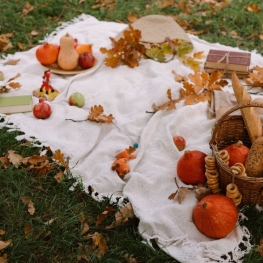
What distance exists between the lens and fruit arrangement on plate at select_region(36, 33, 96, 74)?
159 inches

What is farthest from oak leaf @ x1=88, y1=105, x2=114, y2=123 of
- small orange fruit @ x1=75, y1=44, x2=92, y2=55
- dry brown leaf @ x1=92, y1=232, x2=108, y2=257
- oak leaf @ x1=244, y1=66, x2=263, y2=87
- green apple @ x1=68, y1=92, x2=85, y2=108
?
oak leaf @ x1=244, y1=66, x2=263, y2=87

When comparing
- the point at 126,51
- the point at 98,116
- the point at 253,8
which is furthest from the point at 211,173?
the point at 253,8

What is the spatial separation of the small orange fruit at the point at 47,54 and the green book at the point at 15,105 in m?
0.60

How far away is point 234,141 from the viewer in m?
3.00

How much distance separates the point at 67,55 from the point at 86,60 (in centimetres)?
18

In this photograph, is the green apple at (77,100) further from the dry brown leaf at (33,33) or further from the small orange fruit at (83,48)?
the dry brown leaf at (33,33)

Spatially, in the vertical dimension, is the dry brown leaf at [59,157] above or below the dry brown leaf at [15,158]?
above

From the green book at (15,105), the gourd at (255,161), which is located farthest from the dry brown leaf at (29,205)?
the gourd at (255,161)

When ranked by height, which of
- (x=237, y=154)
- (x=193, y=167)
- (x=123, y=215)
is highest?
(x=237, y=154)

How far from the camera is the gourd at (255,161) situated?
2.58 metres

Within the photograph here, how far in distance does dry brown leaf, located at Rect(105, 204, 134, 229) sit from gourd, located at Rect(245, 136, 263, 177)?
75 centimetres

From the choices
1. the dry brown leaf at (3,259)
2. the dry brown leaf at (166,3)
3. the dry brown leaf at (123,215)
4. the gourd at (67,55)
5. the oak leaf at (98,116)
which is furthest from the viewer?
the dry brown leaf at (166,3)

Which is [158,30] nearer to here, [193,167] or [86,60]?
[86,60]

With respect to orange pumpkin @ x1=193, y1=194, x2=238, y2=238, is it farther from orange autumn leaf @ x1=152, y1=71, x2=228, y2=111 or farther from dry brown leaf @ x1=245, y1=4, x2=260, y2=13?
dry brown leaf @ x1=245, y1=4, x2=260, y2=13
